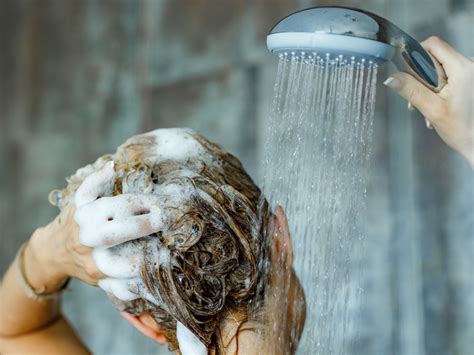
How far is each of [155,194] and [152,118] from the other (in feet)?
6.47

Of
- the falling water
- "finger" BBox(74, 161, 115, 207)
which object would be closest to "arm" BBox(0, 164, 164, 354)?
"finger" BBox(74, 161, 115, 207)

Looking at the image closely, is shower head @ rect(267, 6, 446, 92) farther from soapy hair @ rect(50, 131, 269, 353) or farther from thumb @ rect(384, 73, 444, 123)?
soapy hair @ rect(50, 131, 269, 353)

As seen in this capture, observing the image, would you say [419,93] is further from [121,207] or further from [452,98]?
[121,207]

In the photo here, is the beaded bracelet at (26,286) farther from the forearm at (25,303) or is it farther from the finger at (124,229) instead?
the finger at (124,229)

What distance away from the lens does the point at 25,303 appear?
4.13ft

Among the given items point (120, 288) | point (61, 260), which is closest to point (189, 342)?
point (120, 288)

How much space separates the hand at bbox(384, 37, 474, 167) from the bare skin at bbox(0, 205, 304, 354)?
→ 9.4 inches

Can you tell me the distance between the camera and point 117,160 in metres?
1.05

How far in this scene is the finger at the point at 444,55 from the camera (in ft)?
3.01

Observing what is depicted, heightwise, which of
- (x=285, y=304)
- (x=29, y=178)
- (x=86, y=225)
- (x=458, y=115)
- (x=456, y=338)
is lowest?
(x=29, y=178)

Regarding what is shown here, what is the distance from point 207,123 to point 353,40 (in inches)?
73.3

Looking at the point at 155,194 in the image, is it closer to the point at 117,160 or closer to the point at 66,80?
A: the point at 117,160

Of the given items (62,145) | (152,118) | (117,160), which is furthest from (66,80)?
(117,160)

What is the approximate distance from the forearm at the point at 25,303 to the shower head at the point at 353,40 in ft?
1.79
